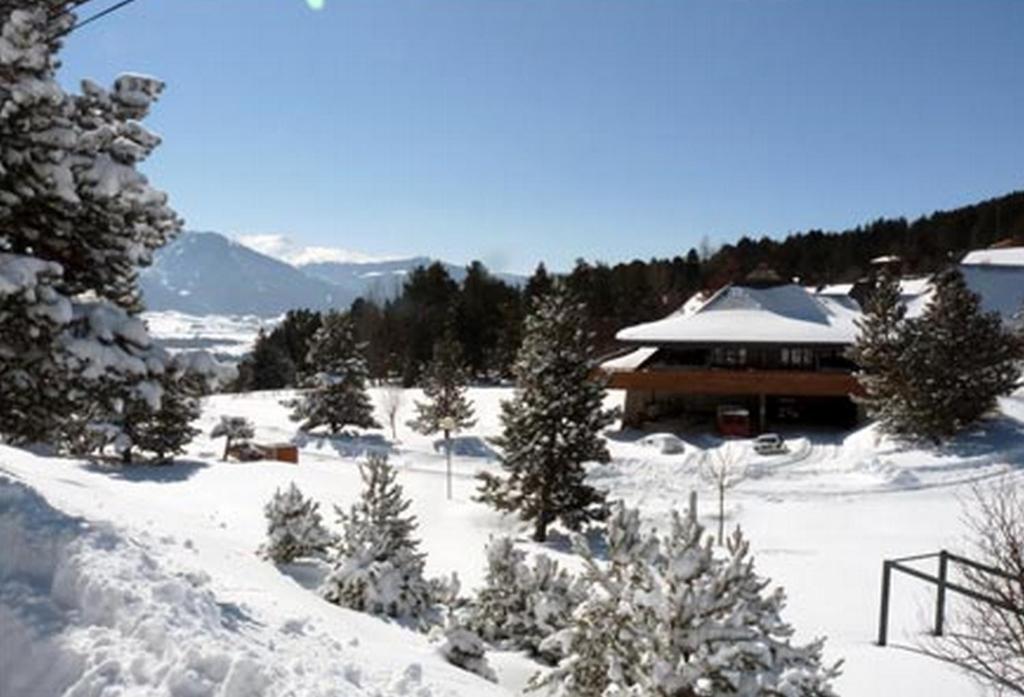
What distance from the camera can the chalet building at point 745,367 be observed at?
37406mm

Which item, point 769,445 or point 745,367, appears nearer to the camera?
point 769,445

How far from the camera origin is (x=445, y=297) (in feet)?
238

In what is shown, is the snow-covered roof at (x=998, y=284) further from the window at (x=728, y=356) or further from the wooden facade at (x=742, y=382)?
the window at (x=728, y=356)

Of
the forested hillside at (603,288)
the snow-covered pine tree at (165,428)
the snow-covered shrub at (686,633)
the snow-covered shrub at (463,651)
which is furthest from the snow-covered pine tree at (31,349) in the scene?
the forested hillside at (603,288)

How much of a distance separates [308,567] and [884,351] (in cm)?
2528

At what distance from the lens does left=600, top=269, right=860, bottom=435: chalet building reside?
37.4 m

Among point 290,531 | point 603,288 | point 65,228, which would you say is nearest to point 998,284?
point 603,288

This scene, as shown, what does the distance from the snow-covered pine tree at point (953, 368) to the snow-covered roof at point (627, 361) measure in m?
12.6

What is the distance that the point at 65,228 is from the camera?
9.11 meters

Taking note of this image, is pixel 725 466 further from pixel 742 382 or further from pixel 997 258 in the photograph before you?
pixel 997 258

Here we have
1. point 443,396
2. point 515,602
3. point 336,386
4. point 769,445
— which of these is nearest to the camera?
point 515,602

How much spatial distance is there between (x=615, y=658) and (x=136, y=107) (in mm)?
7687

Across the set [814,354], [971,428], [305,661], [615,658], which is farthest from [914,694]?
[814,354]

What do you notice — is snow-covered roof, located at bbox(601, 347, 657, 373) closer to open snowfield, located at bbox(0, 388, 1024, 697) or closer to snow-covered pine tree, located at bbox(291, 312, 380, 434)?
open snowfield, located at bbox(0, 388, 1024, 697)
